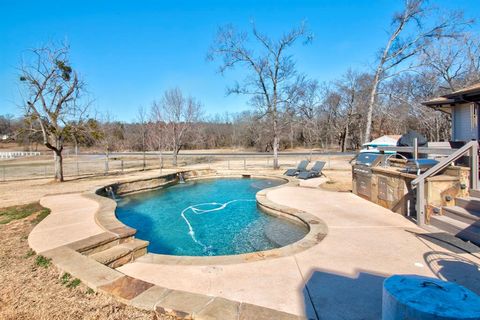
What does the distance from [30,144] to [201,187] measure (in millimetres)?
58186

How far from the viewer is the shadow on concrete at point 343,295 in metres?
2.72

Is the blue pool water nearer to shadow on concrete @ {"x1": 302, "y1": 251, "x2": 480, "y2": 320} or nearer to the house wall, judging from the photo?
shadow on concrete @ {"x1": 302, "y1": 251, "x2": 480, "y2": 320}

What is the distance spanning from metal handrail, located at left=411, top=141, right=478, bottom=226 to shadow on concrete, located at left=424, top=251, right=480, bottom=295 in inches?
63.7

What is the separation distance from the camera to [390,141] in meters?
20.9

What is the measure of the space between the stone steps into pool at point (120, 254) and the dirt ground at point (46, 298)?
648 mm

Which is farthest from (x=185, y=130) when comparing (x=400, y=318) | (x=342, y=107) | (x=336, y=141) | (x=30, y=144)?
(x=30, y=144)

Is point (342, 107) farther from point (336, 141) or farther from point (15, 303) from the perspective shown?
point (15, 303)

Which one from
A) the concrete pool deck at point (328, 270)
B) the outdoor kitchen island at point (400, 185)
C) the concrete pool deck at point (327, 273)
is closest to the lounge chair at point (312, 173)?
→ the outdoor kitchen island at point (400, 185)

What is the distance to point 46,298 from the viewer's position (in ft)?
9.80

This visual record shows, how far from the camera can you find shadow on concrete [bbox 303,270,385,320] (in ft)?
8.93

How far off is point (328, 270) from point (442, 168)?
3926 millimetres

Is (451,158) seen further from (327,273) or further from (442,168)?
(327,273)

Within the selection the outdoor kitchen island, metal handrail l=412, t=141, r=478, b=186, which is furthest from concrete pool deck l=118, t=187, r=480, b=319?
metal handrail l=412, t=141, r=478, b=186

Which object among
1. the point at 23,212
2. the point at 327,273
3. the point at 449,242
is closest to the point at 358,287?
the point at 327,273
